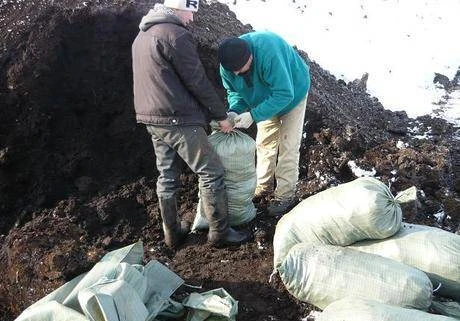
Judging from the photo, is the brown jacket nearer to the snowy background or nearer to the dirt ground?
the dirt ground

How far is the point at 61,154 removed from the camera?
4.91 m

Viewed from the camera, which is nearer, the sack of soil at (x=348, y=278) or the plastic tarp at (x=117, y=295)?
the plastic tarp at (x=117, y=295)

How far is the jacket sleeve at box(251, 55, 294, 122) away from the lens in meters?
3.37

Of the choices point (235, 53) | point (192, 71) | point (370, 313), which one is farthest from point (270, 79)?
point (370, 313)

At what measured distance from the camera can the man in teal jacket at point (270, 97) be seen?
3.36m

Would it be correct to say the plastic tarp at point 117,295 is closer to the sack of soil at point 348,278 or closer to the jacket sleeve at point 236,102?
the sack of soil at point 348,278

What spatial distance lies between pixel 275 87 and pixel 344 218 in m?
1.01

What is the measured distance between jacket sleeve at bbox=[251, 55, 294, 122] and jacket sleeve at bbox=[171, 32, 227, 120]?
33 cm

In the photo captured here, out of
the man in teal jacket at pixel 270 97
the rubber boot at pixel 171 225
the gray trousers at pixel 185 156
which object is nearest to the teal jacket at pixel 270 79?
the man in teal jacket at pixel 270 97

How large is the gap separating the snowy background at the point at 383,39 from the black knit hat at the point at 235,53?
442 centimetres

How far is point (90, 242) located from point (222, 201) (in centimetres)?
130

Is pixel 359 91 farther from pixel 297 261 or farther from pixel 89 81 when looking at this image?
pixel 297 261

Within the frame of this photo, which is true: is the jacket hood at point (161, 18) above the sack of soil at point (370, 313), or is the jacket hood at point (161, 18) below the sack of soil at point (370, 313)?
above

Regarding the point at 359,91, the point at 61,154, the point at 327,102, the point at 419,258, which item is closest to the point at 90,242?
the point at 61,154
